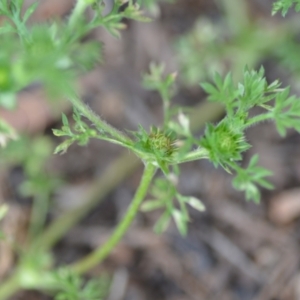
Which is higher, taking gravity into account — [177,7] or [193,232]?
[177,7]

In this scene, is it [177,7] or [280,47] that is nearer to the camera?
[280,47]

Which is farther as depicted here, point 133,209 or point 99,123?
point 133,209

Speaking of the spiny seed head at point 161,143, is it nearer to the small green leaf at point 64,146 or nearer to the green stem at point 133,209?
the green stem at point 133,209

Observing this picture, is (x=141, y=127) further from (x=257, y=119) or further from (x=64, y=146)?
(x=257, y=119)

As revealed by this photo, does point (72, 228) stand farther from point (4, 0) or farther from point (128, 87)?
point (4, 0)

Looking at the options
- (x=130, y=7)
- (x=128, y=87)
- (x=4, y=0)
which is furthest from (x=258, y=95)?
(x=128, y=87)

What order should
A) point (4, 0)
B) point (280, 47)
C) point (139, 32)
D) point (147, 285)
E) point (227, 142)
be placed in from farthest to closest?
1. point (139, 32)
2. point (280, 47)
3. point (147, 285)
4. point (4, 0)
5. point (227, 142)

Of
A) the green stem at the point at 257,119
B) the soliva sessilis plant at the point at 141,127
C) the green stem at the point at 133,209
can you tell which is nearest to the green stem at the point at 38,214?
the green stem at the point at 133,209

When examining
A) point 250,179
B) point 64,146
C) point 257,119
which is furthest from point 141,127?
point 250,179

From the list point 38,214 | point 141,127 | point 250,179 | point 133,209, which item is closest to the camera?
point 141,127

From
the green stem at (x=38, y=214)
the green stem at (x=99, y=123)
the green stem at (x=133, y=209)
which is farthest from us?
the green stem at (x=38, y=214)

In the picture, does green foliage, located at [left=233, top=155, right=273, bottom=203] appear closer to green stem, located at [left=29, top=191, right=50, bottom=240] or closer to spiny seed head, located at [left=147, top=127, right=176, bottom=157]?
spiny seed head, located at [left=147, top=127, right=176, bottom=157]
